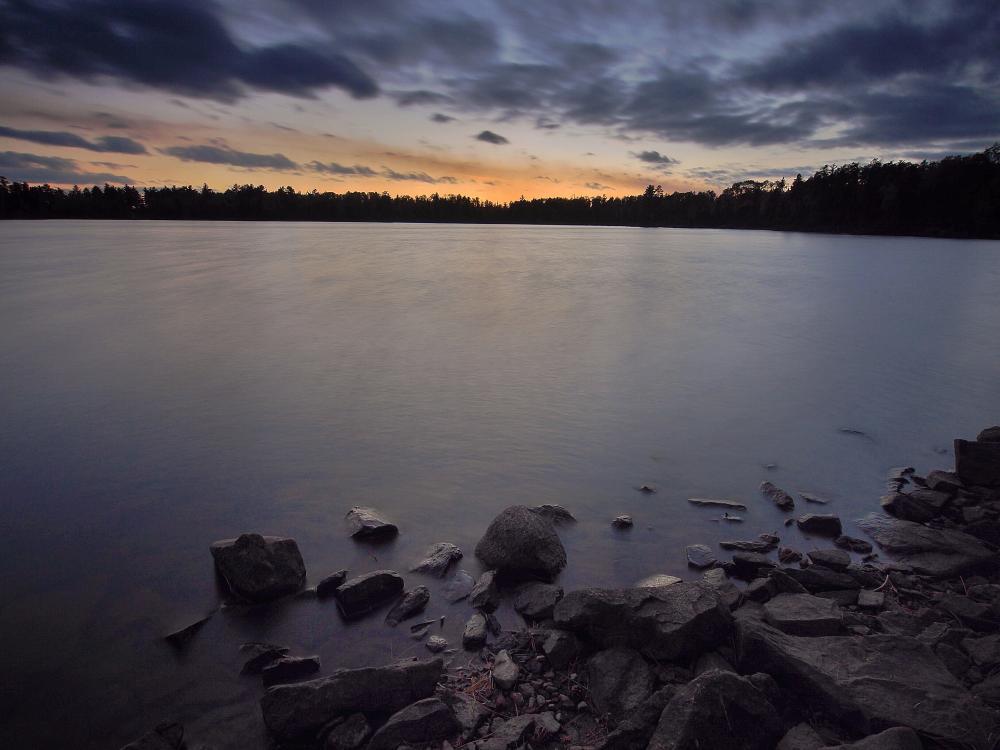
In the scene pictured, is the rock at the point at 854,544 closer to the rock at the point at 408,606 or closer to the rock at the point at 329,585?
the rock at the point at 408,606

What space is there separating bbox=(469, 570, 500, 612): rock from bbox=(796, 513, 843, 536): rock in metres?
3.71

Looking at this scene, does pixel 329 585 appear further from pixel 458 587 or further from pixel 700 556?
pixel 700 556

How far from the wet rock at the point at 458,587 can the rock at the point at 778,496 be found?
4.12m

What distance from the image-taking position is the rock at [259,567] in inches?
190

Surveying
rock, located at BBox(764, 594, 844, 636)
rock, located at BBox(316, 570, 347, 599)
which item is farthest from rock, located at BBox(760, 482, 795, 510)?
rock, located at BBox(316, 570, 347, 599)

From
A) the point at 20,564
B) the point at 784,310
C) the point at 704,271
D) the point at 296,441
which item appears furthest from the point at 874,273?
the point at 20,564

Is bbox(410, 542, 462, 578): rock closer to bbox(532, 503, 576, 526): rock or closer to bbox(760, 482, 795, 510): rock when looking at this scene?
bbox(532, 503, 576, 526): rock

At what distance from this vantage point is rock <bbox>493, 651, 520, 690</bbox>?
12.6 feet

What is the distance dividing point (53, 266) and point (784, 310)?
46.2 meters

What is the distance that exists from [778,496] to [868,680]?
3.70 meters

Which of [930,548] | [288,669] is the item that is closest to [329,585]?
[288,669]

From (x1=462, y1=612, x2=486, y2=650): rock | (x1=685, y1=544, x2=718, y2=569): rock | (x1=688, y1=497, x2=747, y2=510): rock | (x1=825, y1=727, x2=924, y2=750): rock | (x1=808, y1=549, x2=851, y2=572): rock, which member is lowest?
(x1=688, y1=497, x2=747, y2=510): rock

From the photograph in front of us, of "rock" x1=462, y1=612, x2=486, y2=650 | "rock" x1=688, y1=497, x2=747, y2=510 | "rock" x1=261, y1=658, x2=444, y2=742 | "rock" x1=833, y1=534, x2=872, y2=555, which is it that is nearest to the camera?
"rock" x1=261, y1=658, x2=444, y2=742

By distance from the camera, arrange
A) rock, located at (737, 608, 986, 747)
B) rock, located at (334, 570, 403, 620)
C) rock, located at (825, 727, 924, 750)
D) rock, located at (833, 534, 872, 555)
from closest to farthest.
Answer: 1. rock, located at (825, 727, 924, 750)
2. rock, located at (737, 608, 986, 747)
3. rock, located at (334, 570, 403, 620)
4. rock, located at (833, 534, 872, 555)
